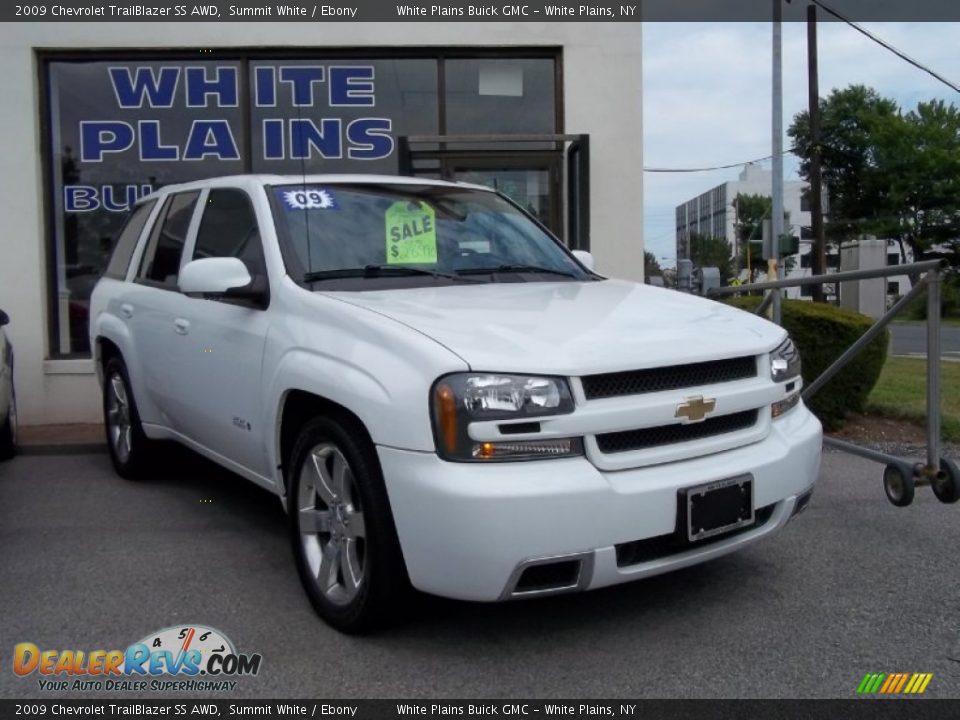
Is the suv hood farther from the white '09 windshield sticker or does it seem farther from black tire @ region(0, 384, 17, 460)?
black tire @ region(0, 384, 17, 460)

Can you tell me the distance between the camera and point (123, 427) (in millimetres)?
6082

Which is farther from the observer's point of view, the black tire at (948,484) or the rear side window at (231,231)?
the black tire at (948,484)

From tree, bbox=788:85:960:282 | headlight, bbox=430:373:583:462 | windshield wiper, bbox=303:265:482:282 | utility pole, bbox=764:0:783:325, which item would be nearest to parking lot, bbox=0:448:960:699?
headlight, bbox=430:373:583:462

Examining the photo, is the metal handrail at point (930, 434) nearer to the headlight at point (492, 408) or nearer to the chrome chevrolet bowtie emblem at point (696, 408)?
the chrome chevrolet bowtie emblem at point (696, 408)

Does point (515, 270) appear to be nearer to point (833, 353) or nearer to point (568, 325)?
point (568, 325)

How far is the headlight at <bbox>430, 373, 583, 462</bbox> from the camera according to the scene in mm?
3012

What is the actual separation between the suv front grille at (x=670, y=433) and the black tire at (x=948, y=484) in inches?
60.8

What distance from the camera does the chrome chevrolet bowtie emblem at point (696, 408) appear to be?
3.29m

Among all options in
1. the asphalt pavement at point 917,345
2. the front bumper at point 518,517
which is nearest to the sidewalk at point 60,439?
the front bumper at point 518,517

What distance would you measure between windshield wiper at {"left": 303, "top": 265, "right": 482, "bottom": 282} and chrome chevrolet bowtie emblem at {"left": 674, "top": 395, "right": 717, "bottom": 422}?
4.39 feet

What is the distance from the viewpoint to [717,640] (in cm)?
343

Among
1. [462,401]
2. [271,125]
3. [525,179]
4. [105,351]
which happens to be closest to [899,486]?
[462,401]

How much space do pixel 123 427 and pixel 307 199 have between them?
247 cm

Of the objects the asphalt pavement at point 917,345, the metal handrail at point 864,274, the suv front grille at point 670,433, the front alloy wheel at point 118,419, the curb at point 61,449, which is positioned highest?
the metal handrail at point 864,274
